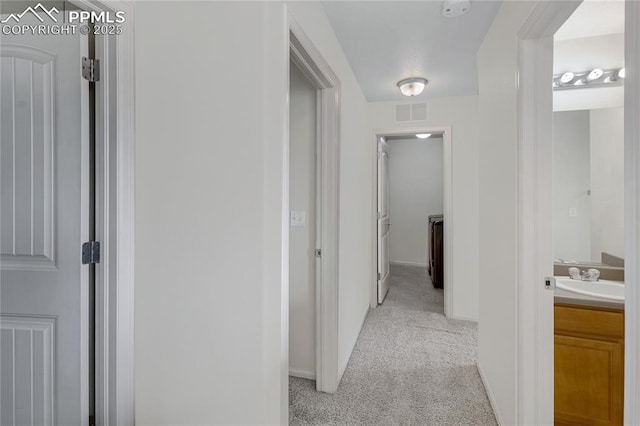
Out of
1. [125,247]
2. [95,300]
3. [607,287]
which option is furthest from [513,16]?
[95,300]

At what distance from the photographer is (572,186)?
2.09m

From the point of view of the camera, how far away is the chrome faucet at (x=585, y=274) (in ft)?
6.11

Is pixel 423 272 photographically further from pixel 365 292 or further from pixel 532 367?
pixel 532 367

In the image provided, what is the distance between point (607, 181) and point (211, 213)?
242 cm

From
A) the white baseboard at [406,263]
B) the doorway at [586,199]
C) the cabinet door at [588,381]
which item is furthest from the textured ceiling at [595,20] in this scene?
the white baseboard at [406,263]

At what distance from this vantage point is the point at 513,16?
1558 mm

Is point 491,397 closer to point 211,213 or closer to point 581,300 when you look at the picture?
point 581,300

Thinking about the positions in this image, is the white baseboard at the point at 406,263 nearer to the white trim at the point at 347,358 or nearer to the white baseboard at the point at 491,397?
the white trim at the point at 347,358

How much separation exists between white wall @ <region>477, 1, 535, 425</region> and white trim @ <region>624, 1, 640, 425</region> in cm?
78

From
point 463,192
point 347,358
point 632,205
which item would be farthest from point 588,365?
point 463,192

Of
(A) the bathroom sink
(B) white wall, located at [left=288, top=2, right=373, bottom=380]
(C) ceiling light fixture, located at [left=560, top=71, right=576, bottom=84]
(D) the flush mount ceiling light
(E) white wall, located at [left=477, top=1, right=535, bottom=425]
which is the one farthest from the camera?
(D) the flush mount ceiling light

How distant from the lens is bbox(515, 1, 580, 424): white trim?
55.9 inches

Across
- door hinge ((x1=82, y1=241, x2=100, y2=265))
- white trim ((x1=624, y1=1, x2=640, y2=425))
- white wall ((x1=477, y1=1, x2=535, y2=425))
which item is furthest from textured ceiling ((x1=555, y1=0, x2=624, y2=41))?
door hinge ((x1=82, y1=241, x2=100, y2=265))

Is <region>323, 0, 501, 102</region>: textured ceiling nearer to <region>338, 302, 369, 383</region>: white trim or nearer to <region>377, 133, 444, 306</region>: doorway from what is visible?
<region>338, 302, 369, 383</region>: white trim
